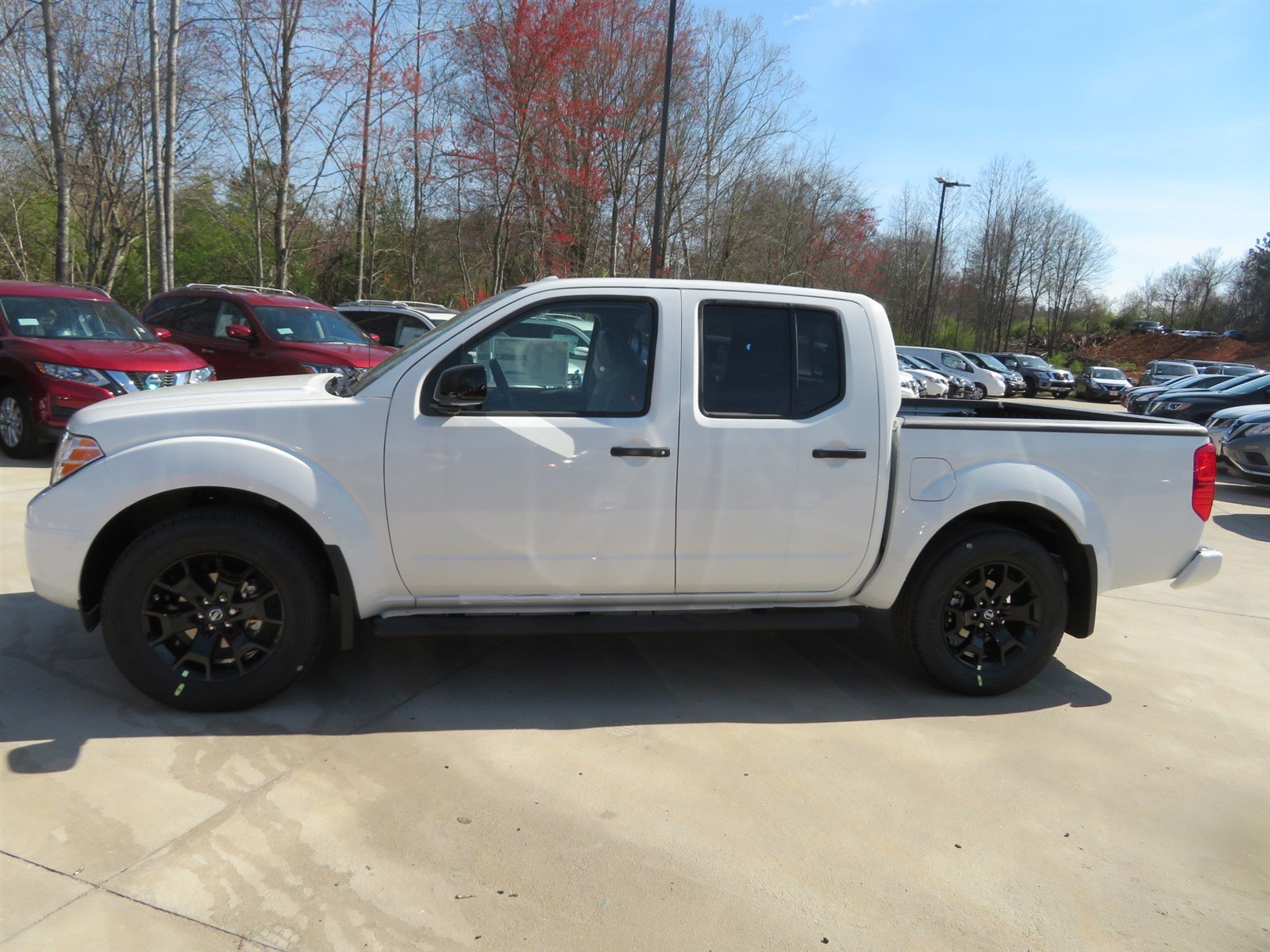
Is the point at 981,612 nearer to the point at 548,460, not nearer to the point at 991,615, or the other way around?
the point at 991,615

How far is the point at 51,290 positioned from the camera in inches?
382

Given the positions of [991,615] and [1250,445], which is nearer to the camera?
[991,615]

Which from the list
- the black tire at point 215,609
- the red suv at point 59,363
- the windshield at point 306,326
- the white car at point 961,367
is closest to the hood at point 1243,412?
the windshield at point 306,326

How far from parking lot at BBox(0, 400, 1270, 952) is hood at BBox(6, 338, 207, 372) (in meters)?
4.60

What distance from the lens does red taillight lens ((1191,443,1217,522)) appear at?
14.3 feet

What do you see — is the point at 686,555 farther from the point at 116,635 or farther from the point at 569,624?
the point at 116,635

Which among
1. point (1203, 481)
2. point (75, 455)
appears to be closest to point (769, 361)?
point (1203, 481)

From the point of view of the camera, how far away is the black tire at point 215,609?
3.62 m

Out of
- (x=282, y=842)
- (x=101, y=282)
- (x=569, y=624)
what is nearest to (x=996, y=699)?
(x=569, y=624)

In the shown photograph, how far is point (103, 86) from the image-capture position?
20.9 m

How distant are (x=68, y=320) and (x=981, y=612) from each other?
956cm

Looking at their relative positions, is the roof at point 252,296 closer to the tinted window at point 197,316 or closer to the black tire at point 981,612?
the tinted window at point 197,316

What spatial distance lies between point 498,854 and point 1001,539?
8.96 feet

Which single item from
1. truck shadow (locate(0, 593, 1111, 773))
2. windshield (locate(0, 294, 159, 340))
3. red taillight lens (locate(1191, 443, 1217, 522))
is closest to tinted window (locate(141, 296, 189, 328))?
windshield (locate(0, 294, 159, 340))
